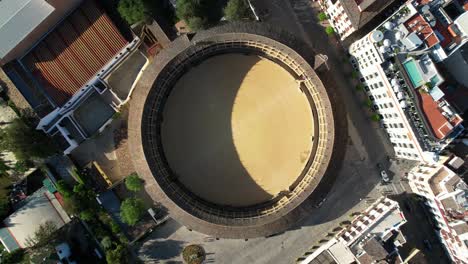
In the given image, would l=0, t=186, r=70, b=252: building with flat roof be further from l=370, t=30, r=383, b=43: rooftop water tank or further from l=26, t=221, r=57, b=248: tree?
l=370, t=30, r=383, b=43: rooftop water tank

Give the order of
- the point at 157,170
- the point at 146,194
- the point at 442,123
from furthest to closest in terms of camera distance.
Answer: the point at 146,194 < the point at 157,170 < the point at 442,123

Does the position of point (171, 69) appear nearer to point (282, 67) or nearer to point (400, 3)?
point (282, 67)

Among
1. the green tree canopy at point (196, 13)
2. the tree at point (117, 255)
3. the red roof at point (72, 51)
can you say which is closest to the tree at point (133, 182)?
the tree at point (117, 255)

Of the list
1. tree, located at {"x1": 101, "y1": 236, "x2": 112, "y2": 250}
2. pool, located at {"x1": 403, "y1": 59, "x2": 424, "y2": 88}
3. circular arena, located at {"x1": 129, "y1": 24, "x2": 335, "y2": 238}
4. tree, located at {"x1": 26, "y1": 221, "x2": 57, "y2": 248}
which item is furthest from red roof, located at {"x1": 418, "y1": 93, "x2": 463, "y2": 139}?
tree, located at {"x1": 26, "y1": 221, "x2": 57, "y2": 248}

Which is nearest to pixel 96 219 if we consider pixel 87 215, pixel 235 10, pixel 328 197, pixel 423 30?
pixel 87 215

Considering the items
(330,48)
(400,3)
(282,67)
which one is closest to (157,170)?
(282,67)
